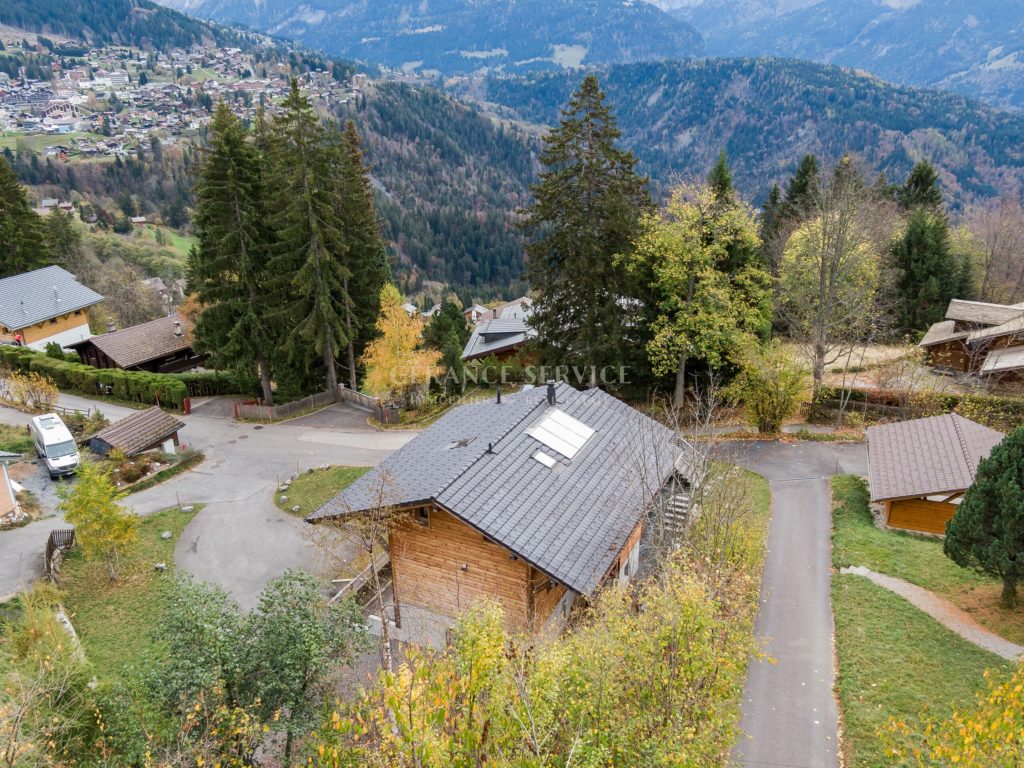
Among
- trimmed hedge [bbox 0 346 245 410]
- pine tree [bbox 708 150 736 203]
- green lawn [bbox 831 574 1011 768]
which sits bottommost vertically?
trimmed hedge [bbox 0 346 245 410]

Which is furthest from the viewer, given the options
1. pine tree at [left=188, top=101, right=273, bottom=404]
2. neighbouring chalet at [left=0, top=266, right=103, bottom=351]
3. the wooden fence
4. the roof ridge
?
neighbouring chalet at [left=0, top=266, right=103, bottom=351]

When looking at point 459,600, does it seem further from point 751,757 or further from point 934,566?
point 934,566

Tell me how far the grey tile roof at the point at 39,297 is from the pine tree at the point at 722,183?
49485 millimetres

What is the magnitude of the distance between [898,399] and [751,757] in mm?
27645

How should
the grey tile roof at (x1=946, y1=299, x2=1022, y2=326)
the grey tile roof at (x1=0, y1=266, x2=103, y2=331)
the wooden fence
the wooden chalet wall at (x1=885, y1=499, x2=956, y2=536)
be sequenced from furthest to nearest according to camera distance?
the grey tile roof at (x1=0, y1=266, x2=103, y2=331), the grey tile roof at (x1=946, y1=299, x2=1022, y2=326), the wooden chalet wall at (x1=885, y1=499, x2=956, y2=536), the wooden fence

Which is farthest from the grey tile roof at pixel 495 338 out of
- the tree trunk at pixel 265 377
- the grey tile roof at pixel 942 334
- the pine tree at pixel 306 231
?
the grey tile roof at pixel 942 334

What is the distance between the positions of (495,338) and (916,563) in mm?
40228

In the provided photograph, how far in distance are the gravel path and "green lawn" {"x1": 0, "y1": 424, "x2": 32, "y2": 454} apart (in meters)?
38.2

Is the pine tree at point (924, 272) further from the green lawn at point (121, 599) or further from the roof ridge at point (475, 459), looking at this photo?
the green lawn at point (121, 599)

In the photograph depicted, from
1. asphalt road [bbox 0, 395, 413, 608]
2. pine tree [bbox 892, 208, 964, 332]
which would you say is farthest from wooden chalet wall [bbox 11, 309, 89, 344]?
pine tree [bbox 892, 208, 964, 332]

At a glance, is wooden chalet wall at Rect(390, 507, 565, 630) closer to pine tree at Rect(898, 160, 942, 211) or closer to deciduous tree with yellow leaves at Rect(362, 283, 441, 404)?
deciduous tree with yellow leaves at Rect(362, 283, 441, 404)

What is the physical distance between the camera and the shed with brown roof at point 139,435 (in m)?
31.7

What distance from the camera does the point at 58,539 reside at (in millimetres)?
24453

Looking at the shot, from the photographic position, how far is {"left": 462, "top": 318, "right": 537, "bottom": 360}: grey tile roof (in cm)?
5481
